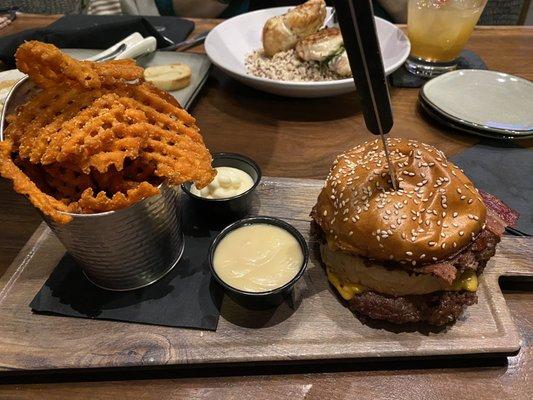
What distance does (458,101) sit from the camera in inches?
90.1

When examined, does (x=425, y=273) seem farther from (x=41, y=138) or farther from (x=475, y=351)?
(x=41, y=138)

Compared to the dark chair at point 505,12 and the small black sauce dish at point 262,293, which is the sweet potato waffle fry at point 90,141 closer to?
the small black sauce dish at point 262,293

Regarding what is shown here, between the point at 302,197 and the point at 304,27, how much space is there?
1.29 m

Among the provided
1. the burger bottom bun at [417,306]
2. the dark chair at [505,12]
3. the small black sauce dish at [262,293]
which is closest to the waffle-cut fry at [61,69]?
the small black sauce dish at [262,293]

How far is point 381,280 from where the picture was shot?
4.36 ft

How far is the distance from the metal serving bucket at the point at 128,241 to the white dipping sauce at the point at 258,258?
20cm

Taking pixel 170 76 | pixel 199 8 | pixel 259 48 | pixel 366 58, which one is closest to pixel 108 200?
pixel 366 58

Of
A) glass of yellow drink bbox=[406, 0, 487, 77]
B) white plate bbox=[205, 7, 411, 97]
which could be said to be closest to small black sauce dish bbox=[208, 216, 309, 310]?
white plate bbox=[205, 7, 411, 97]

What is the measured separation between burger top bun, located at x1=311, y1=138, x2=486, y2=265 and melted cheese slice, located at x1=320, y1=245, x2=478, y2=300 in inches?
1.9

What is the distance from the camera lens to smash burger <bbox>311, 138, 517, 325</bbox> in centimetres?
128

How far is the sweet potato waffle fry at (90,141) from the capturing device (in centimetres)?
117

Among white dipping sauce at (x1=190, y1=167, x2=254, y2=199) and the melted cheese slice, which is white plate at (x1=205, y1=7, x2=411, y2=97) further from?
the melted cheese slice

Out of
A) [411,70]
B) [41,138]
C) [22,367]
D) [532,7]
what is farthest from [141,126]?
[532,7]

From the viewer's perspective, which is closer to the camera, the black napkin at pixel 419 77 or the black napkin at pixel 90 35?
the black napkin at pixel 419 77
